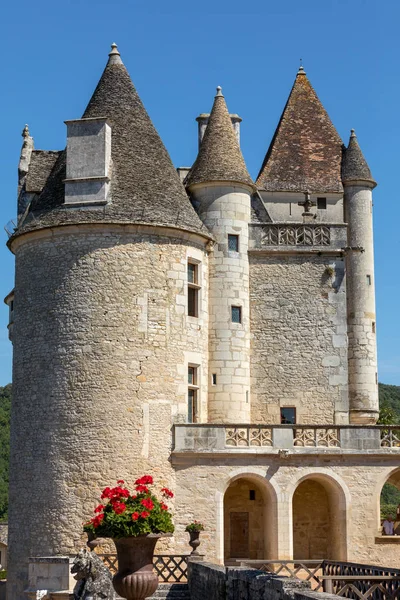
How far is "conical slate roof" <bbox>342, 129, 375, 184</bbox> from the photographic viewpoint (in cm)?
3278

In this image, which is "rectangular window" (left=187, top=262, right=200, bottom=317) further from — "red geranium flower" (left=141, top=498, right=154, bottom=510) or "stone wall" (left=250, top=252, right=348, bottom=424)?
"red geranium flower" (left=141, top=498, right=154, bottom=510)

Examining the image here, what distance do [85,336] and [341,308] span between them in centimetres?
839

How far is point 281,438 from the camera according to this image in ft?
91.7

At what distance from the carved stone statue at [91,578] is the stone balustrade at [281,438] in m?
11.3

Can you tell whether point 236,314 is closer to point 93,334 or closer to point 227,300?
point 227,300

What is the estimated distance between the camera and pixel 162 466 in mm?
27344

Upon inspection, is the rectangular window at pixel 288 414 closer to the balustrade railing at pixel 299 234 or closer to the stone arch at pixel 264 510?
the stone arch at pixel 264 510

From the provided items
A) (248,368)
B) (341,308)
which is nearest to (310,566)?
(248,368)

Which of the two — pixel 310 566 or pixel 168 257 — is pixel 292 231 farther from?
pixel 310 566

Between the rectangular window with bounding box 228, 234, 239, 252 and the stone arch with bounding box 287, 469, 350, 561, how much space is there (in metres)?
7.22

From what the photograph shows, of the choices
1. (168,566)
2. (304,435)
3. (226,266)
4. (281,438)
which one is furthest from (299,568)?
(226,266)

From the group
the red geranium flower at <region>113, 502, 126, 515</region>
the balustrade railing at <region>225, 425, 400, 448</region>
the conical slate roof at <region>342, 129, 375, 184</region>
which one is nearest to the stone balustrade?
the balustrade railing at <region>225, 425, 400, 448</region>

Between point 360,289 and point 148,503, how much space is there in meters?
14.3

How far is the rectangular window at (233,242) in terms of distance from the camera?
101 ft
